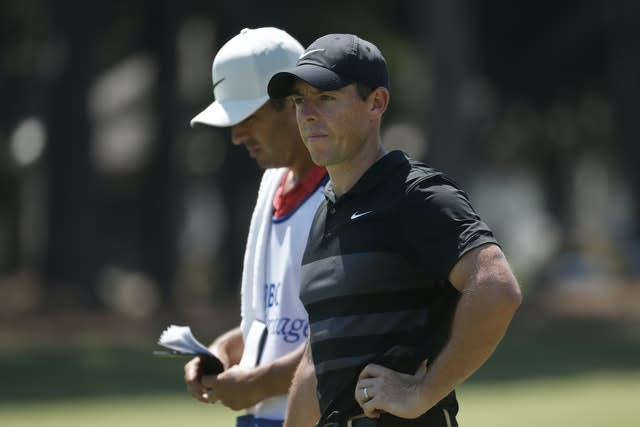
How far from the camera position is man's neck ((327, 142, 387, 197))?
4.26 meters

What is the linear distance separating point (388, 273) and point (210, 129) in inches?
1201

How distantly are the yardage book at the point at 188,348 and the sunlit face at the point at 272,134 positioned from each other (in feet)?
2.56

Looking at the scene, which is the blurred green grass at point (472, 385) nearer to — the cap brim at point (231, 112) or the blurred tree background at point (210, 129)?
the blurred tree background at point (210, 129)

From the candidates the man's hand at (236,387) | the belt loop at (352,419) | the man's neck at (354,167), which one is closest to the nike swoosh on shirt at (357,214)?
the man's neck at (354,167)

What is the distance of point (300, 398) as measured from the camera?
442 cm

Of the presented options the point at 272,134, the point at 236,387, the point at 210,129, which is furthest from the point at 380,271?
the point at 210,129

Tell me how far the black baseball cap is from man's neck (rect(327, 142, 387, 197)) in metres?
0.22

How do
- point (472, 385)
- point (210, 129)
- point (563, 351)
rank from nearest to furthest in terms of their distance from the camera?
1. point (472, 385)
2. point (563, 351)
3. point (210, 129)

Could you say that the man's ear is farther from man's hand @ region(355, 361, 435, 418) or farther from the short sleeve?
man's hand @ region(355, 361, 435, 418)

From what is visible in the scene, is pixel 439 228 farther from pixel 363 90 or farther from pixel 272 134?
pixel 272 134

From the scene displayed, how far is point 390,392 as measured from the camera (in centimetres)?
398

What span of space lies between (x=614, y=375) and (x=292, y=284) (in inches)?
490

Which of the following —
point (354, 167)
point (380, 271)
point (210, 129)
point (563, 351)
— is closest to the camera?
point (380, 271)

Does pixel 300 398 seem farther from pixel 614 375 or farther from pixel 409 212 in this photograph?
pixel 614 375
